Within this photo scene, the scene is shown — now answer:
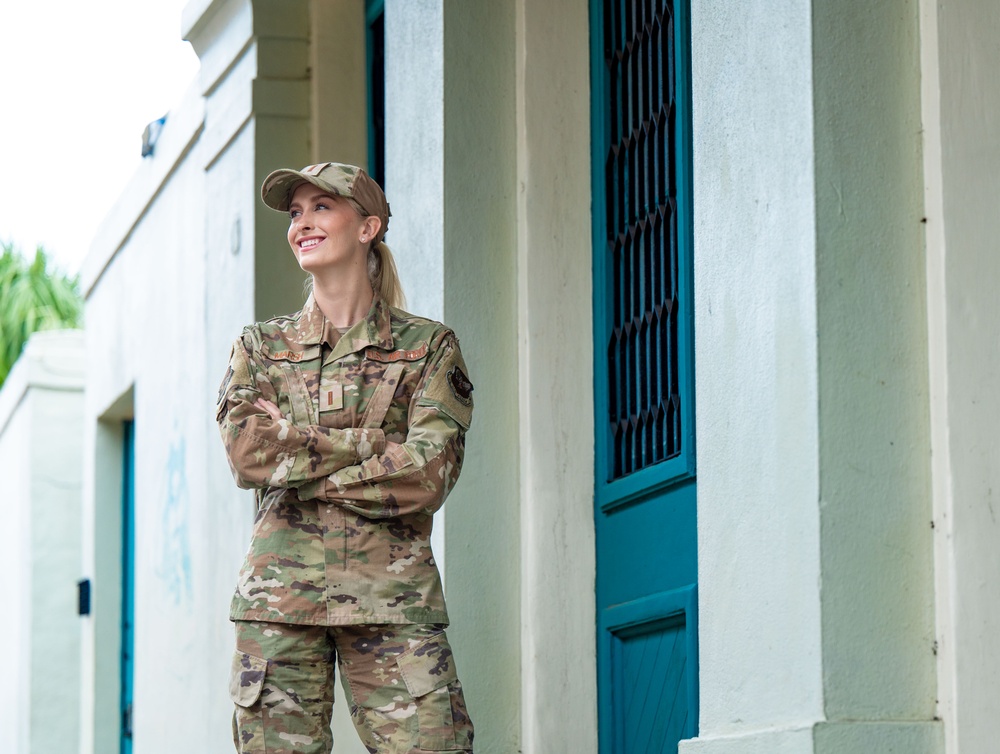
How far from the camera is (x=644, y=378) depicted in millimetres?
6270

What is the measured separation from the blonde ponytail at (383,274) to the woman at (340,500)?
10 cm

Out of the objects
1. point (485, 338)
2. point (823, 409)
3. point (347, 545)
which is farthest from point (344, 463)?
point (485, 338)

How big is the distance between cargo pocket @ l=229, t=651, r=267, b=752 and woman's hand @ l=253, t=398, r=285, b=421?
641 millimetres

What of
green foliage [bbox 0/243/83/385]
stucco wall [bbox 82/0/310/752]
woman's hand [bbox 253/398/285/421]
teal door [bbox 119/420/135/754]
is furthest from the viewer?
green foliage [bbox 0/243/83/385]

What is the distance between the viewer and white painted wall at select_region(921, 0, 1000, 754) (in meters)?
4.23

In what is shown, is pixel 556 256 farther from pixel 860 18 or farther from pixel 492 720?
pixel 860 18

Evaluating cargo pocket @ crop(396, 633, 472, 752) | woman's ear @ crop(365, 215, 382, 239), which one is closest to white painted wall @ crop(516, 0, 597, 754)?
woman's ear @ crop(365, 215, 382, 239)

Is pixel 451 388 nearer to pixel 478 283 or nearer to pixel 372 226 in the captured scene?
pixel 372 226

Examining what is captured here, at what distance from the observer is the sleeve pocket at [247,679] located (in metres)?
4.73

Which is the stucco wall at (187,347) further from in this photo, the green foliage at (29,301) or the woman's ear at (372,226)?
the green foliage at (29,301)

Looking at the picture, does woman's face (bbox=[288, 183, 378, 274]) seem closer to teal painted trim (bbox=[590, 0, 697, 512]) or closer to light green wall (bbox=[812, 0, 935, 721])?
teal painted trim (bbox=[590, 0, 697, 512])

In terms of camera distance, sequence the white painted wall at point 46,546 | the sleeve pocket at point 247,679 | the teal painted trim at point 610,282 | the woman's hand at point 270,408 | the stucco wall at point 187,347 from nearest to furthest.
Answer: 1. the sleeve pocket at point 247,679
2. the woman's hand at point 270,408
3. the teal painted trim at point 610,282
4. the stucco wall at point 187,347
5. the white painted wall at point 46,546

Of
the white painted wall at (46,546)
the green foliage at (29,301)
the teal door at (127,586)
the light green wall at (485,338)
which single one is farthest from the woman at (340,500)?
the green foliage at (29,301)

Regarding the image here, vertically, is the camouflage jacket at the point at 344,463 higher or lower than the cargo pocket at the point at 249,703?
higher
